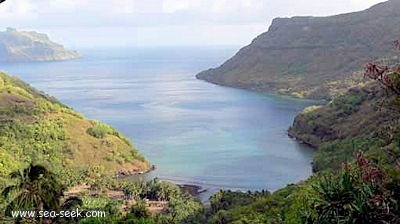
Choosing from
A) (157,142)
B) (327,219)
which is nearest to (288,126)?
(157,142)

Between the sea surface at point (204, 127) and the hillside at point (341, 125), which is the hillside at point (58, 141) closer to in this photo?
the sea surface at point (204, 127)

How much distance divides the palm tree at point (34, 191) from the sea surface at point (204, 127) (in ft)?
81.4

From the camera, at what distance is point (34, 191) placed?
8203 mm

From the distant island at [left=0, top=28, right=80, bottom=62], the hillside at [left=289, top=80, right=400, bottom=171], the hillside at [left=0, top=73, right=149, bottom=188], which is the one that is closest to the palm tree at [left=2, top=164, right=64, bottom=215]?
the hillside at [left=289, top=80, right=400, bottom=171]

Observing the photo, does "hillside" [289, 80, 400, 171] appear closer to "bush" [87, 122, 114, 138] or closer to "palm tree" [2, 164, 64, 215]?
"bush" [87, 122, 114, 138]

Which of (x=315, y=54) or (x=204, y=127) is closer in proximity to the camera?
(x=204, y=127)

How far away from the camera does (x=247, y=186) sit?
34.8 m

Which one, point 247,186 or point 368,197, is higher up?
point 368,197

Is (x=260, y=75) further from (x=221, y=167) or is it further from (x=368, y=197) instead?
(x=368, y=197)

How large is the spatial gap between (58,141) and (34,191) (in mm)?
32809

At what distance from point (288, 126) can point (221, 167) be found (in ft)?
59.1

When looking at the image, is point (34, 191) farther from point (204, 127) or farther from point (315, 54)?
point (315, 54)

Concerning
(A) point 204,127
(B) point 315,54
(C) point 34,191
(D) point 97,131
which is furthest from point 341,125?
(B) point 315,54

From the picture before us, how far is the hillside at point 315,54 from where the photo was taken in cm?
7956
